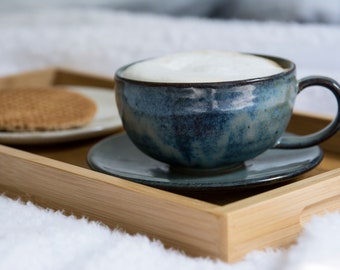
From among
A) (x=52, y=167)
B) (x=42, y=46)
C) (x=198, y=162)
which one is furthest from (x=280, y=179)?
(x=42, y=46)

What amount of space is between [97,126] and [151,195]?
260mm

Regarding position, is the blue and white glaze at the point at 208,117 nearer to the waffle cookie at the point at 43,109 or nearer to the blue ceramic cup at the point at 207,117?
the blue ceramic cup at the point at 207,117

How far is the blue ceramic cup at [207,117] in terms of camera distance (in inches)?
21.9

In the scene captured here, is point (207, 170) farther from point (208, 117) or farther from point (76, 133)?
point (76, 133)

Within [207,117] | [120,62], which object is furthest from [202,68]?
[120,62]

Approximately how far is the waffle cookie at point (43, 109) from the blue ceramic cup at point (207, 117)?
0.16 metres

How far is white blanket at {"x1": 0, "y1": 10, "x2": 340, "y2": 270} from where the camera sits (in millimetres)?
476

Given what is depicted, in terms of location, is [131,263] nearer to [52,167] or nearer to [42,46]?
[52,167]

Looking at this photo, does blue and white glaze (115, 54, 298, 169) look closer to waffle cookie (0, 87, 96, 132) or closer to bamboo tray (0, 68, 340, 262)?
bamboo tray (0, 68, 340, 262)

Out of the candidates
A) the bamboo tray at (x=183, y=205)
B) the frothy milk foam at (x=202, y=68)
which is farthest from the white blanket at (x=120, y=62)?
the frothy milk foam at (x=202, y=68)

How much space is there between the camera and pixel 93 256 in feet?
1.57

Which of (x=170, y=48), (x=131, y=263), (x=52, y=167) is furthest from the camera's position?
(x=170, y=48)

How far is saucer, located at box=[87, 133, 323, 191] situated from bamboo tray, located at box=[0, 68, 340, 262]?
0.5 inches

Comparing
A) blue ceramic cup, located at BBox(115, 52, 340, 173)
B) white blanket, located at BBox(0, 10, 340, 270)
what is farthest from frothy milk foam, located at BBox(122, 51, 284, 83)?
white blanket, located at BBox(0, 10, 340, 270)
